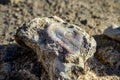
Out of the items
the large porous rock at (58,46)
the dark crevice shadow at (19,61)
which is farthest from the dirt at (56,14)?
the large porous rock at (58,46)

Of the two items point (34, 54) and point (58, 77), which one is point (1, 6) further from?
point (58, 77)

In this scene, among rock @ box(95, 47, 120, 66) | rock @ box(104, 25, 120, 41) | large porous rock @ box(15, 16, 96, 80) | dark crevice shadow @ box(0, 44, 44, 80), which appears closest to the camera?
large porous rock @ box(15, 16, 96, 80)

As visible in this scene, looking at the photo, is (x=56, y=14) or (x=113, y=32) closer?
(x=113, y=32)

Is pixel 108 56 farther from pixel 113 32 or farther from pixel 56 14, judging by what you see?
pixel 56 14

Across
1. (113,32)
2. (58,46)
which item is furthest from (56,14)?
(58,46)

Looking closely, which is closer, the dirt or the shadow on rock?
the shadow on rock

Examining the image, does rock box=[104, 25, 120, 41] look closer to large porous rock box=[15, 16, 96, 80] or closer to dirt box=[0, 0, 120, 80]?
dirt box=[0, 0, 120, 80]

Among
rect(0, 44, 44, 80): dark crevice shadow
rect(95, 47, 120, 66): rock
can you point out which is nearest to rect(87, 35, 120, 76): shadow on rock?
rect(95, 47, 120, 66): rock

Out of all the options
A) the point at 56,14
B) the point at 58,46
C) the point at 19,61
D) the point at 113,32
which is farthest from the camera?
the point at 56,14
